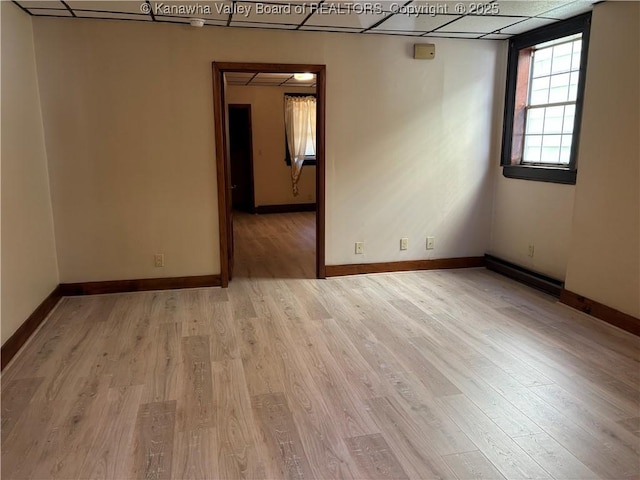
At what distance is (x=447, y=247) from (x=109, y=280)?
11.2 ft

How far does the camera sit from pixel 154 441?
2145 mm

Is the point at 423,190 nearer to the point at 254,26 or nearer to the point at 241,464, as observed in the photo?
the point at 254,26

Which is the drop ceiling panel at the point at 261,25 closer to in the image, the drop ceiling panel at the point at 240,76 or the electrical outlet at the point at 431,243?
the electrical outlet at the point at 431,243

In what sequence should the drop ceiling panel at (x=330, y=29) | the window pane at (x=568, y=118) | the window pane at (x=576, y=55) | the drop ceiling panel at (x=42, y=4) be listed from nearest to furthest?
the drop ceiling panel at (x=42, y=4), the window pane at (x=576, y=55), the window pane at (x=568, y=118), the drop ceiling panel at (x=330, y=29)

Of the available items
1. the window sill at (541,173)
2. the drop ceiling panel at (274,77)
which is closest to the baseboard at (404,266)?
the window sill at (541,173)

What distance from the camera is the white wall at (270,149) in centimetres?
862

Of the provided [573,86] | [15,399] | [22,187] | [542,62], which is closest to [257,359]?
[15,399]

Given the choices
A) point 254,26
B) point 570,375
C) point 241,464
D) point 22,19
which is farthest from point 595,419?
point 22,19

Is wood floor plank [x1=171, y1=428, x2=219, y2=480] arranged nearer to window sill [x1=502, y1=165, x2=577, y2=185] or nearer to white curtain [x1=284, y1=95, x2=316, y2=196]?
window sill [x1=502, y1=165, x2=577, y2=185]

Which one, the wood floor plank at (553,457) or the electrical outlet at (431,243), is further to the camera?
the electrical outlet at (431,243)

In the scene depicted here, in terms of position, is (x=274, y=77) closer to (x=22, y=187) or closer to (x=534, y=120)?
(x=534, y=120)

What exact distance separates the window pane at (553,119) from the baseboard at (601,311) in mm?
1446

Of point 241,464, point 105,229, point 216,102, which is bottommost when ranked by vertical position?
point 241,464

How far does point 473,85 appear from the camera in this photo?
15.5 ft
